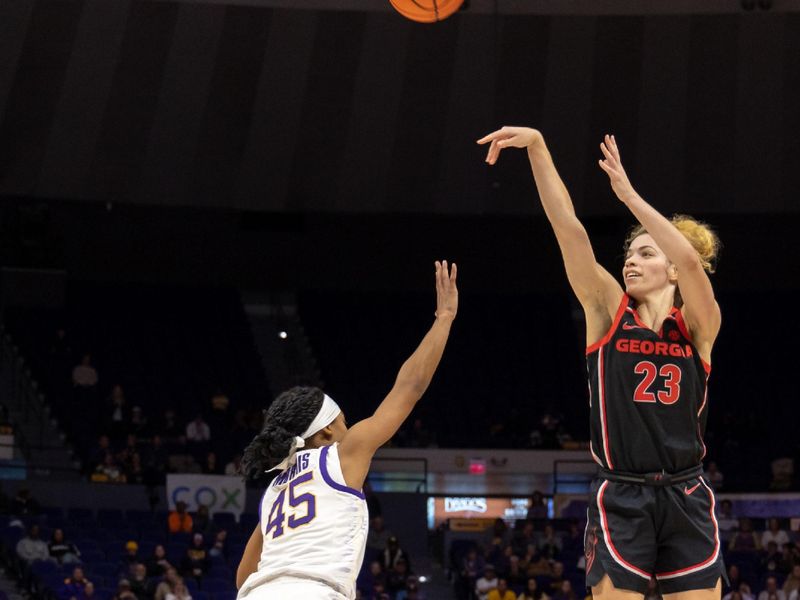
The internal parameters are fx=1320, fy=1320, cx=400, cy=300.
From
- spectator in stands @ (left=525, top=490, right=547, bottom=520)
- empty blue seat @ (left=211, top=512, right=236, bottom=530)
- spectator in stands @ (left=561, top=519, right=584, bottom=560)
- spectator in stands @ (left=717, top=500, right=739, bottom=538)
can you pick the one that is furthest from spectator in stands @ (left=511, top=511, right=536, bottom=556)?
empty blue seat @ (left=211, top=512, right=236, bottom=530)

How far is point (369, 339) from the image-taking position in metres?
30.1

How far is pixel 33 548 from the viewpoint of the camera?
19.0 metres

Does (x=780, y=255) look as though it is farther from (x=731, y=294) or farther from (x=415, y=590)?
(x=415, y=590)

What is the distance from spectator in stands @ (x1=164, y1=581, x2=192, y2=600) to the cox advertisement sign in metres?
5.59

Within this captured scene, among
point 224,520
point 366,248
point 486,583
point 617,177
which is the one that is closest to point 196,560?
point 224,520

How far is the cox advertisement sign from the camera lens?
2283cm

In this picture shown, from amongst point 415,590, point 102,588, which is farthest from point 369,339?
point 102,588

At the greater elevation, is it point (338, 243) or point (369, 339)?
point (338, 243)

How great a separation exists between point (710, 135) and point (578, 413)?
7.08 metres

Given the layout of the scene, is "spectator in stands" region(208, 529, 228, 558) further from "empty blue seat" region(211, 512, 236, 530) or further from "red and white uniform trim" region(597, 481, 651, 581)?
"red and white uniform trim" region(597, 481, 651, 581)

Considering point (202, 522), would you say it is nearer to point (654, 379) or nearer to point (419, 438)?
point (419, 438)

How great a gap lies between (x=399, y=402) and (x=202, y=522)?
1649 centimetres

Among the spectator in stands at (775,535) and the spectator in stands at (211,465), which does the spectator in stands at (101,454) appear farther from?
the spectator in stands at (775,535)

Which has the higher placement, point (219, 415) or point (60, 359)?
point (60, 359)
